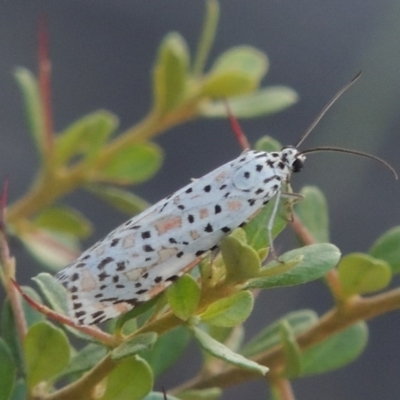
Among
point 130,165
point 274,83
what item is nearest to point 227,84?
point 130,165

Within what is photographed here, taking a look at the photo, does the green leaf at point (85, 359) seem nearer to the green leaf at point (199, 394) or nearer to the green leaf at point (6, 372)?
the green leaf at point (6, 372)

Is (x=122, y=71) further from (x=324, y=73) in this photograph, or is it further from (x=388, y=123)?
(x=388, y=123)

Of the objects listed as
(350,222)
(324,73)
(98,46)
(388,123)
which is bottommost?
(350,222)

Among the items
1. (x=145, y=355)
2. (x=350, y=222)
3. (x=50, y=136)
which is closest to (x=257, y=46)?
(x=350, y=222)

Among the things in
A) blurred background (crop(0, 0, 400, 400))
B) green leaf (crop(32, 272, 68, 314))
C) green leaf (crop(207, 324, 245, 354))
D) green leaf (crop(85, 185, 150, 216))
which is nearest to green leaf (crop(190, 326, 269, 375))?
green leaf (crop(32, 272, 68, 314))

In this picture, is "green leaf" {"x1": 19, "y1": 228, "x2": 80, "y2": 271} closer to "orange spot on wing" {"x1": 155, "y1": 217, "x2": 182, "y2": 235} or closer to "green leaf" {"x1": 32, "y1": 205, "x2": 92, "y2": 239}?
"green leaf" {"x1": 32, "y1": 205, "x2": 92, "y2": 239}

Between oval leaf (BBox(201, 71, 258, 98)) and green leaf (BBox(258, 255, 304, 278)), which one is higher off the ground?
oval leaf (BBox(201, 71, 258, 98))

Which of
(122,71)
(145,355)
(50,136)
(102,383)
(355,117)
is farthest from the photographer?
(122,71)

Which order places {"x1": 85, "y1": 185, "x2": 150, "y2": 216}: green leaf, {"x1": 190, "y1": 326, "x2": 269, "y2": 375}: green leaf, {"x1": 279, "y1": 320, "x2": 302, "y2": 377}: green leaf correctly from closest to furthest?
{"x1": 190, "y1": 326, "x2": 269, "y2": 375}: green leaf → {"x1": 279, "y1": 320, "x2": 302, "y2": 377}: green leaf → {"x1": 85, "y1": 185, "x2": 150, "y2": 216}: green leaf
